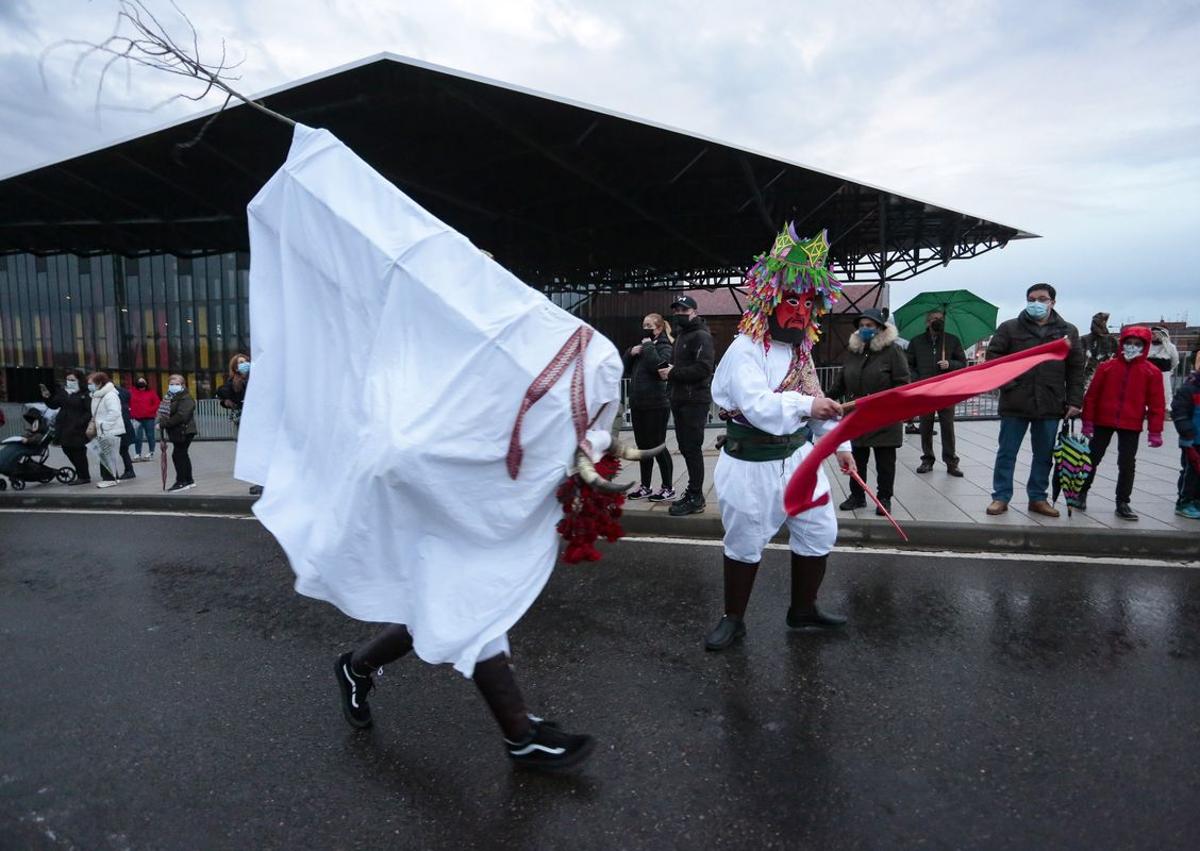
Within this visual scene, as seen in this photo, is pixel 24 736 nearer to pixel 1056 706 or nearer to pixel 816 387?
pixel 816 387

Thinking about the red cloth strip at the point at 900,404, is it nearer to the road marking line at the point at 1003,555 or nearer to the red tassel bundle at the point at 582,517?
the red tassel bundle at the point at 582,517

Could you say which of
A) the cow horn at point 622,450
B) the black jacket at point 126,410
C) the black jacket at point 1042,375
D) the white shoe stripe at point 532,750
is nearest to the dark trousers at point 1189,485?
the black jacket at point 1042,375

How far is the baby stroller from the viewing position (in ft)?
29.9

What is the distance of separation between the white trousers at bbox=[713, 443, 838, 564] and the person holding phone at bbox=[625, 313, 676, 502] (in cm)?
300

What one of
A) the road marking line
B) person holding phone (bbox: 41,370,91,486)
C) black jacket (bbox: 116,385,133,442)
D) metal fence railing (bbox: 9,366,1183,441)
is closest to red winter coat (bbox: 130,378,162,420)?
black jacket (bbox: 116,385,133,442)

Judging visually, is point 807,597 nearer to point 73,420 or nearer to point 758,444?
point 758,444

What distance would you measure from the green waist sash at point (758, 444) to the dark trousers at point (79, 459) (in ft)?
32.3

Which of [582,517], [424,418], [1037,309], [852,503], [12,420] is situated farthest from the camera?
[12,420]

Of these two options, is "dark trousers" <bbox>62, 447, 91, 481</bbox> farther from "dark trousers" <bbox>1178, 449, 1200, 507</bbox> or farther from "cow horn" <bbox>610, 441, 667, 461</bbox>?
"dark trousers" <bbox>1178, 449, 1200, 507</bbox>

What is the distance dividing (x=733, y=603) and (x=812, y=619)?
1.73 feet

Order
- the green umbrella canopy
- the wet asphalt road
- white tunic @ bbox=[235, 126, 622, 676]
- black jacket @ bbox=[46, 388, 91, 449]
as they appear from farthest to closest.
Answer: the green umbrella canopy, black jacket @ bbox=[46, 388, 91, 449], the wet asphalt road, white tunic @ bbox=[235, 126, 622, 676]

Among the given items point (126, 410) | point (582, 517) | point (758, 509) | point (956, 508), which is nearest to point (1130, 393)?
point (956, 508)

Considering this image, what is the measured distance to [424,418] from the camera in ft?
7.12

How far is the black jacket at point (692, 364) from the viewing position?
630 centimetres
